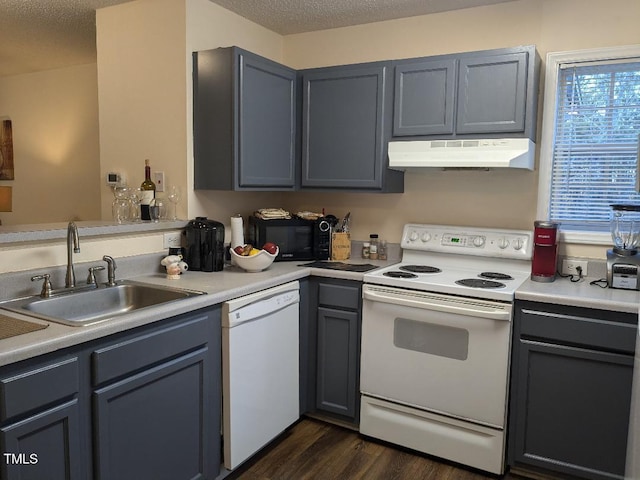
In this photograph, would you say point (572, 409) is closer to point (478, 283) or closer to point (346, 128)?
point (478, 283)

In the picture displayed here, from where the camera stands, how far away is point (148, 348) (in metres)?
1.85

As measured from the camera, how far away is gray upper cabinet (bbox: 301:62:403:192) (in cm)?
292

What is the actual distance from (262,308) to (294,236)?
0.79 metres

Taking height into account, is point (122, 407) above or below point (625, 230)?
below

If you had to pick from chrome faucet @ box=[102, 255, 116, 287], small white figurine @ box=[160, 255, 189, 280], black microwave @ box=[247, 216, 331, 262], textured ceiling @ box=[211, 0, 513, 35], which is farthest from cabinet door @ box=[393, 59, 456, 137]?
chrome faucet @ box=[102, 255, 116, 287]

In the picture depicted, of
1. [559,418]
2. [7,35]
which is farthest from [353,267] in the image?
[7,35]

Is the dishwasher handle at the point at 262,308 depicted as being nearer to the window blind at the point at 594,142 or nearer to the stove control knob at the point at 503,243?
the stove control knob at the point at 503,243

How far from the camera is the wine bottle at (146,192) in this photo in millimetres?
2797

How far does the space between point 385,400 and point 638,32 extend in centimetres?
224

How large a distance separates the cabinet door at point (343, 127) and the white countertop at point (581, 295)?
104cm

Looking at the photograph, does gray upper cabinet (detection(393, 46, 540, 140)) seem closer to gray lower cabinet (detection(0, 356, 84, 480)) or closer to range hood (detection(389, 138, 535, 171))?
range hood (detection(389, 138, 535, 171))

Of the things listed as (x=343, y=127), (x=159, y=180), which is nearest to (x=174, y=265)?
(x=159, y=180)

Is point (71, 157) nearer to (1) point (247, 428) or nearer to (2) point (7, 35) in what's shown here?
(2) point (7, 35)

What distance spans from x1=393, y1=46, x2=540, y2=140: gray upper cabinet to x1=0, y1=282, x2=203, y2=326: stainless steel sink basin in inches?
60.6
